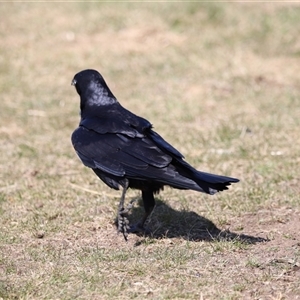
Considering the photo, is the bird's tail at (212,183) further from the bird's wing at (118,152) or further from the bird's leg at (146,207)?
the bird's leg at (146,207)

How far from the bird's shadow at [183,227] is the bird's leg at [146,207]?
0.27 ft

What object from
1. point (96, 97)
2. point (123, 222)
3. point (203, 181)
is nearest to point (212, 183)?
point (203, 181)

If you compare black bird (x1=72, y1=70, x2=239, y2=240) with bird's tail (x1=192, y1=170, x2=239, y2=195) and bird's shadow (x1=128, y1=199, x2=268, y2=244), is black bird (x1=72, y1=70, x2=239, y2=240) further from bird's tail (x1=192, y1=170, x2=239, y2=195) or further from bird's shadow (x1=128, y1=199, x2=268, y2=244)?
bird's shadow (x1=128, y1=199, x2=268, y2=244)

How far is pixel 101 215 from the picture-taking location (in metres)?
5.28

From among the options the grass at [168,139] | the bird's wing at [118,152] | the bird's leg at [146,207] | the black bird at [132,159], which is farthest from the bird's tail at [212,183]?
the bird's leg at [146,207]

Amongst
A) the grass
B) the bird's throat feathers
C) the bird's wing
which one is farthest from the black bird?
the grass

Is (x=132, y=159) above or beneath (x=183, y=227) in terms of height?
above

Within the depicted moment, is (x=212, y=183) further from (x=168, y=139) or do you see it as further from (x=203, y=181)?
(x=168, y=139)

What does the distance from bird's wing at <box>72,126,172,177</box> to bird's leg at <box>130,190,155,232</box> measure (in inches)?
14.8

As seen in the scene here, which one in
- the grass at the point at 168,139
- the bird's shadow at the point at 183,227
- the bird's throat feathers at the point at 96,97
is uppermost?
the bird's throat feathers at the point at 96,97

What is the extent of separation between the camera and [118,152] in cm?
467

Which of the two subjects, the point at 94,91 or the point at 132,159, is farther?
the point at 94,91

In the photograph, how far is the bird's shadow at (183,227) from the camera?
4.76 m

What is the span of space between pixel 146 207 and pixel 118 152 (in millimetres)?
514
